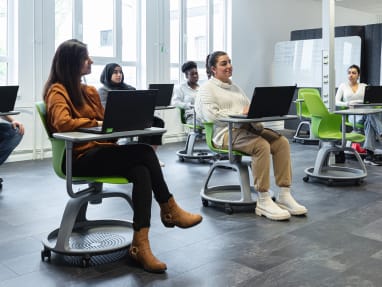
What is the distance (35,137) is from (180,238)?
364 centimetres

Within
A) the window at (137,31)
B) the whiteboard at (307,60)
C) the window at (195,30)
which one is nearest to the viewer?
the window at (137,31)

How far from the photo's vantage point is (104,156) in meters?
2.33

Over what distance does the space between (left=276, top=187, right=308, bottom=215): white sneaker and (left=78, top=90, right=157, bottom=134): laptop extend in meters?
1.29

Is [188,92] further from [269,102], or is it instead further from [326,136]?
[269,102]

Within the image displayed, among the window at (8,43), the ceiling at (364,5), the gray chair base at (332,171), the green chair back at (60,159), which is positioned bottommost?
the gray chair base at (332,171)

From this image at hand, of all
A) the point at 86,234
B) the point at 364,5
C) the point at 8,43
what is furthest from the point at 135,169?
the point at 364,5

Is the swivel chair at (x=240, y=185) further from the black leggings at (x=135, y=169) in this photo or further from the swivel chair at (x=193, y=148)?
the swivel chair at (x=193, y=148)

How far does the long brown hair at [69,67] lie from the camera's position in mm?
2449

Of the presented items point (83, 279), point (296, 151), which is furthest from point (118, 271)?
point (296, 151)

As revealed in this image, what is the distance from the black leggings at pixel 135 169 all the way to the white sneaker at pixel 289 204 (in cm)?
116

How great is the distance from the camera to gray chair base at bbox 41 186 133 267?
93.0 inches

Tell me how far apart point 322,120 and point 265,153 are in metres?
1.49

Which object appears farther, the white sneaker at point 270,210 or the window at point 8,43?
the window at point 8,43

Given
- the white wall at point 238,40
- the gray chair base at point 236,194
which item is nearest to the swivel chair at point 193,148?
the white wall at point 238,40
